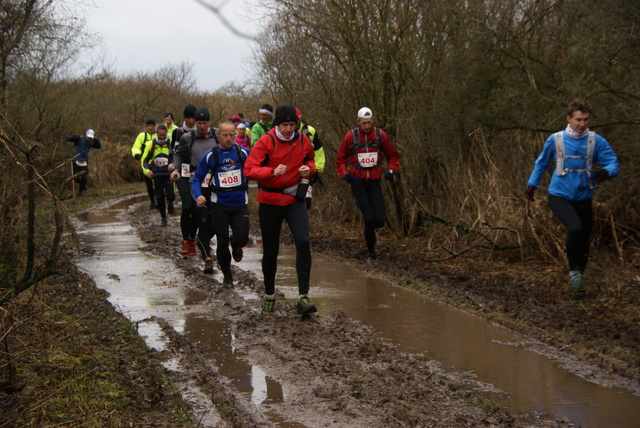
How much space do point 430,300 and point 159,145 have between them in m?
→ 9.31

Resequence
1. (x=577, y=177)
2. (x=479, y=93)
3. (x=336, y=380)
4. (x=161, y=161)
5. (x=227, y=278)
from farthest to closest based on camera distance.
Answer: (x=161, y=161) < (x=479, y=93) < (x=227, y=278) < (x=577, y=177) < (x=336, y=380)

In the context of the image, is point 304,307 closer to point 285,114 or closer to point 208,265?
point 285,114

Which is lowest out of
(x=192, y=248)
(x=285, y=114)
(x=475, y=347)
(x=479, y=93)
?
(x=475, y=347)

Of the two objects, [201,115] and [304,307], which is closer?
[304,307]

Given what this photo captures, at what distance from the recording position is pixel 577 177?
813 centimetres

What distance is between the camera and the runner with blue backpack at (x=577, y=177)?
8.01 meters

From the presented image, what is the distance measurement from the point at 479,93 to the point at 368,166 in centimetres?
188

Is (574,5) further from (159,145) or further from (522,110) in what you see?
(159,145)

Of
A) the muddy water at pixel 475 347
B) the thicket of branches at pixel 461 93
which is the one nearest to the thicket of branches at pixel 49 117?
the thicket of branches at pixel 461 93

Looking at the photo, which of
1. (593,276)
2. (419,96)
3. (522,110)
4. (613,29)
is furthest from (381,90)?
(593,276)

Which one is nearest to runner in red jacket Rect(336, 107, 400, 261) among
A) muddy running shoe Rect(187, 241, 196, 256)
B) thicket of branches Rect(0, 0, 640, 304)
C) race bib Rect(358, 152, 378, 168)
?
race bib Rect(358, 152, 378, 168)

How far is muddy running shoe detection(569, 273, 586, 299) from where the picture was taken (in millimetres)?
7984

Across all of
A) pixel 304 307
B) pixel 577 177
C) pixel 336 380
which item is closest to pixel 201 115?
pixel 304 307

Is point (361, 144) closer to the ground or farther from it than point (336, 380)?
farther from it
